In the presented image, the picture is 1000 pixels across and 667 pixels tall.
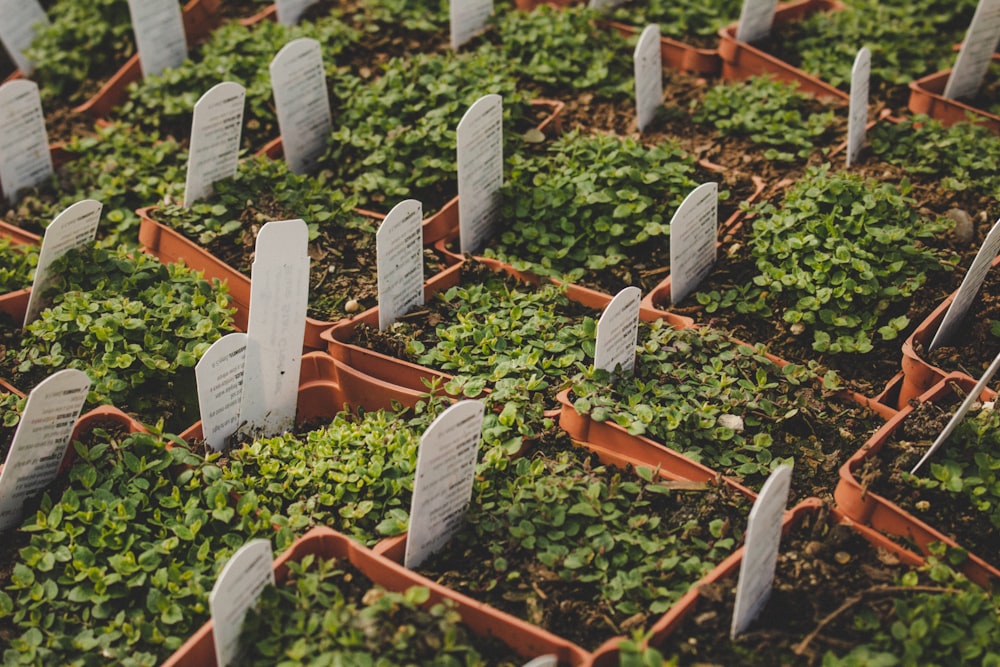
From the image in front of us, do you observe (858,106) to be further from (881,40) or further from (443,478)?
(443,478)

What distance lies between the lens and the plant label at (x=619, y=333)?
266 centimetres

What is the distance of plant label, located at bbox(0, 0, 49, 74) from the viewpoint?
15.2ft

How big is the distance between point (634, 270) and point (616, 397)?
79 centimetres

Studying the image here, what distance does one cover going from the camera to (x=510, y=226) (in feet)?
11.8

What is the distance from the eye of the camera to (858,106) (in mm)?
3623

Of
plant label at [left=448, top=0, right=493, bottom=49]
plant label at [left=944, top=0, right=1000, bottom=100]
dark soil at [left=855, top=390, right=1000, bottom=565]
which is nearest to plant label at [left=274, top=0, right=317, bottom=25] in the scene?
plant label at [left=448, top=0, right=493, bottom=49]

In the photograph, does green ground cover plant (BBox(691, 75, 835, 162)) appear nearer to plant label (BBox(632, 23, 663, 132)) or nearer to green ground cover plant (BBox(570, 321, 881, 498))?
plant label (BBox(632, 23, 663, 132))

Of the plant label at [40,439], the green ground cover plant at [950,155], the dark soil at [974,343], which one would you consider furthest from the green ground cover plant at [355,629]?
the green ground cover plant at [950,155]

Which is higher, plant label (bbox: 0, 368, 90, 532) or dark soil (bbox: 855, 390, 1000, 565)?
plant label (bbox: 0, 368, 90, 532)

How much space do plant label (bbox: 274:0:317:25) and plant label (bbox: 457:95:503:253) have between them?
68.7 inches

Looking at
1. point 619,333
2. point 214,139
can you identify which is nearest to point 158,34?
point 214,139

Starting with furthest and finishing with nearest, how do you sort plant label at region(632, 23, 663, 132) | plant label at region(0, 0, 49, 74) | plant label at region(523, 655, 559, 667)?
plant label at region(0, 0, 49, 74)
plant label at region(632, 23, 663, 132)
plant label at region(523, 655, 559, 667)

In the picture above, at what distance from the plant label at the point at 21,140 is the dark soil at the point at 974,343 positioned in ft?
10.8

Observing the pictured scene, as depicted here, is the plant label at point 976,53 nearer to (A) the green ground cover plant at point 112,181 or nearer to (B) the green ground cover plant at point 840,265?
(B) the green ground cover plant at point 840,265
